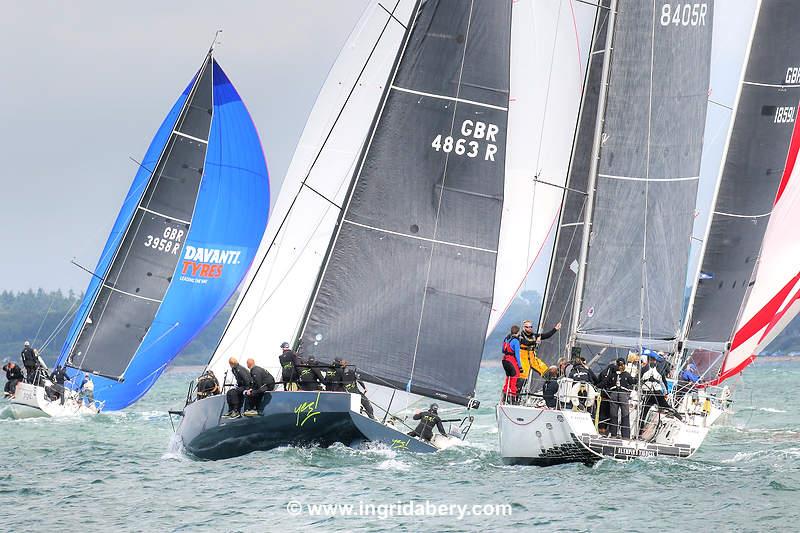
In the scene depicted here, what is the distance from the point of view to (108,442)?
26531mm

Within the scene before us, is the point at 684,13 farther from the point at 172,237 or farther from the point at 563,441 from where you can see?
the point at 172,237

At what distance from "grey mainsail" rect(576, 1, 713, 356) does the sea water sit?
241 cm

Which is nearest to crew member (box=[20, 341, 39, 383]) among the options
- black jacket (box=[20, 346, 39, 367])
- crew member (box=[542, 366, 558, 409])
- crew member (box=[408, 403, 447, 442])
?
black jacket (box=[20, 346, 39, 367])

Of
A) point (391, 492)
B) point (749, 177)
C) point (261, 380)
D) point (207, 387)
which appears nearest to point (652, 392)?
point (391, 492)

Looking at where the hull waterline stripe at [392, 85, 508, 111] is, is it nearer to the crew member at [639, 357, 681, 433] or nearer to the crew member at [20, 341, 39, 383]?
the crew member at [639, 357, 681, 433]

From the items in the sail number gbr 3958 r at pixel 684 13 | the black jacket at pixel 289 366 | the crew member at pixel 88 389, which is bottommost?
the crew member at pixel 88 389

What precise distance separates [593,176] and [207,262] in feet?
42.8

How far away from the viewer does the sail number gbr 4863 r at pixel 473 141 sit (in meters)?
20.2

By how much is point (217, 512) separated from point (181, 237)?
17404 millimetres

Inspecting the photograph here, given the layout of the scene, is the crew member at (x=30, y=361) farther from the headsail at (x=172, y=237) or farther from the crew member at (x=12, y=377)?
the headsail at (x=172, y=237)

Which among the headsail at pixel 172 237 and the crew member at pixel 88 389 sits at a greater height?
the headsail at pixel 172 237

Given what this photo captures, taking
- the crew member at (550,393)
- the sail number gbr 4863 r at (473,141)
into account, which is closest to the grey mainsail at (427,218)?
the sail number gbr 4863 r at (473,141)

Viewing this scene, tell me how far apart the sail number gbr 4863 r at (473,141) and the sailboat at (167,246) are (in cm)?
1234

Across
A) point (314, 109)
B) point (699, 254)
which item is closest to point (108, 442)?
Result: point (314, 109)
